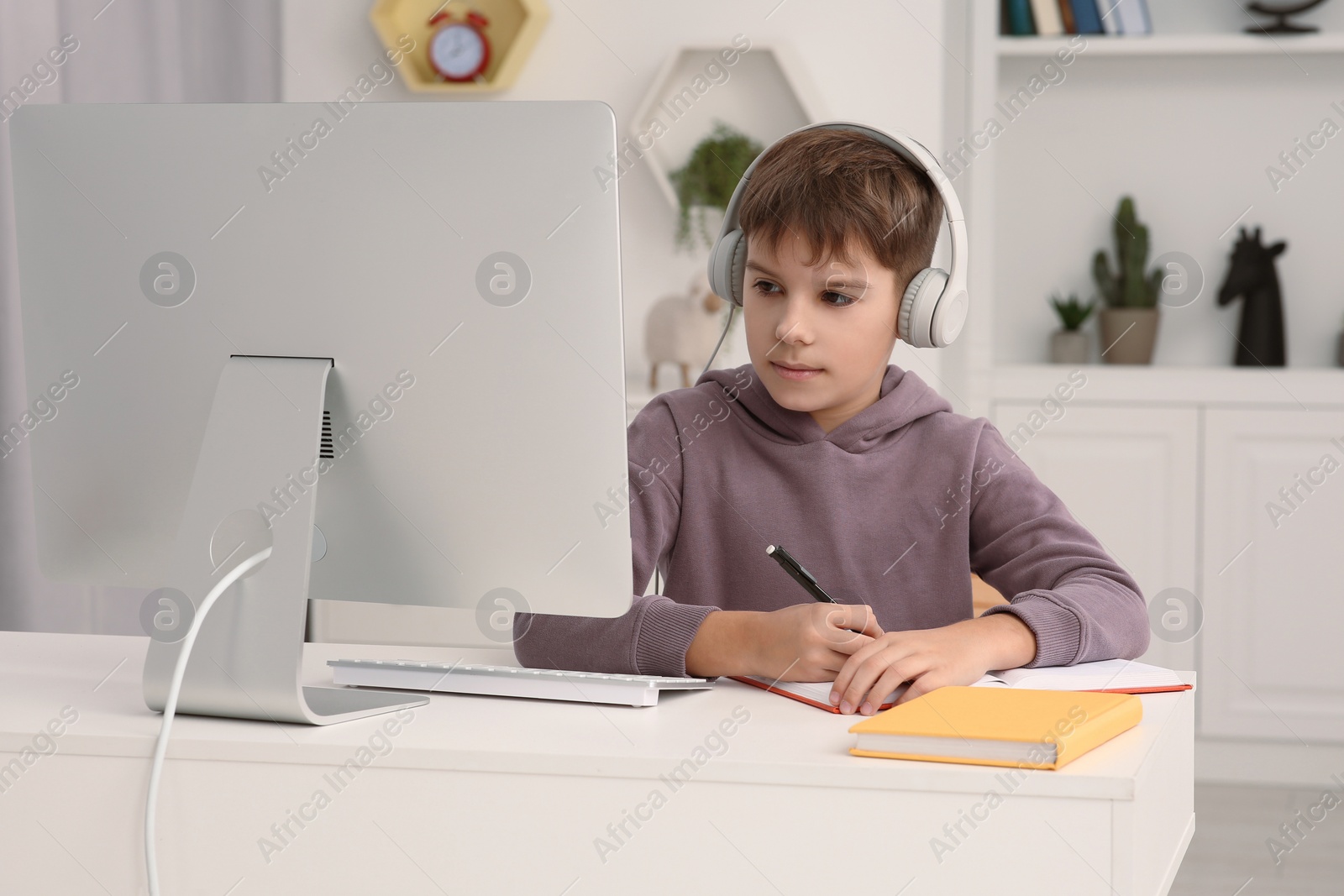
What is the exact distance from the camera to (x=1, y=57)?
1935mm

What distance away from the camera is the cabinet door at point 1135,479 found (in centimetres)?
264

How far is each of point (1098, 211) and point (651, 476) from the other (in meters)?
2.20

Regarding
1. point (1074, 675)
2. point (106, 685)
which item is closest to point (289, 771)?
point (106, 685)

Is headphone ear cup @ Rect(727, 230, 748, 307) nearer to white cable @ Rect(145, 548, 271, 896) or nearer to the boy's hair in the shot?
the boy's hair

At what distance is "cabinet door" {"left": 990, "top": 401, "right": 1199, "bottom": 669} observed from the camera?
2645 mm

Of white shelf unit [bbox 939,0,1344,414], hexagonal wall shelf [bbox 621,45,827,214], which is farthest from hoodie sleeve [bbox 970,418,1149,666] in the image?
white shelf unit [bbox 939,0,1344,414]

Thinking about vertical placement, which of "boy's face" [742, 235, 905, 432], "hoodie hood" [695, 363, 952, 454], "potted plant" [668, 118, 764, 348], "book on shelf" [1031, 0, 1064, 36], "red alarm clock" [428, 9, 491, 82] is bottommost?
"hoodie hood" [695, 363, 952, 454]

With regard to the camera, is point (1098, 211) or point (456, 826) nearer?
point (456, 826)

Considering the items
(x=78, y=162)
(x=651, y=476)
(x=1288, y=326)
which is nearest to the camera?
(x=78, y=162)

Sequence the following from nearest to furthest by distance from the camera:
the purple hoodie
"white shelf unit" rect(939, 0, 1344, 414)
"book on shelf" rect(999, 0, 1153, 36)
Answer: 1. the purple hoodie
2. "book on shelf" rect(999, 0, 1153, 36)
3. "white shelf unit" rect(939, 0, 1344, 414)

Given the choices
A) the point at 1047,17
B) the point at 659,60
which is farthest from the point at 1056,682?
the point at 1047,17

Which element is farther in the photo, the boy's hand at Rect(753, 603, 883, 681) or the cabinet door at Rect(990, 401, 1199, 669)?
the cabinet door at Rect(990, 401, 1199, 669)

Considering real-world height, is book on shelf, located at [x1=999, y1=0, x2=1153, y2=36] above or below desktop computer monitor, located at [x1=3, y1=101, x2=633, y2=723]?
above

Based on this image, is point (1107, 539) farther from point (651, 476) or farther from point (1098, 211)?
point (651, 476)
